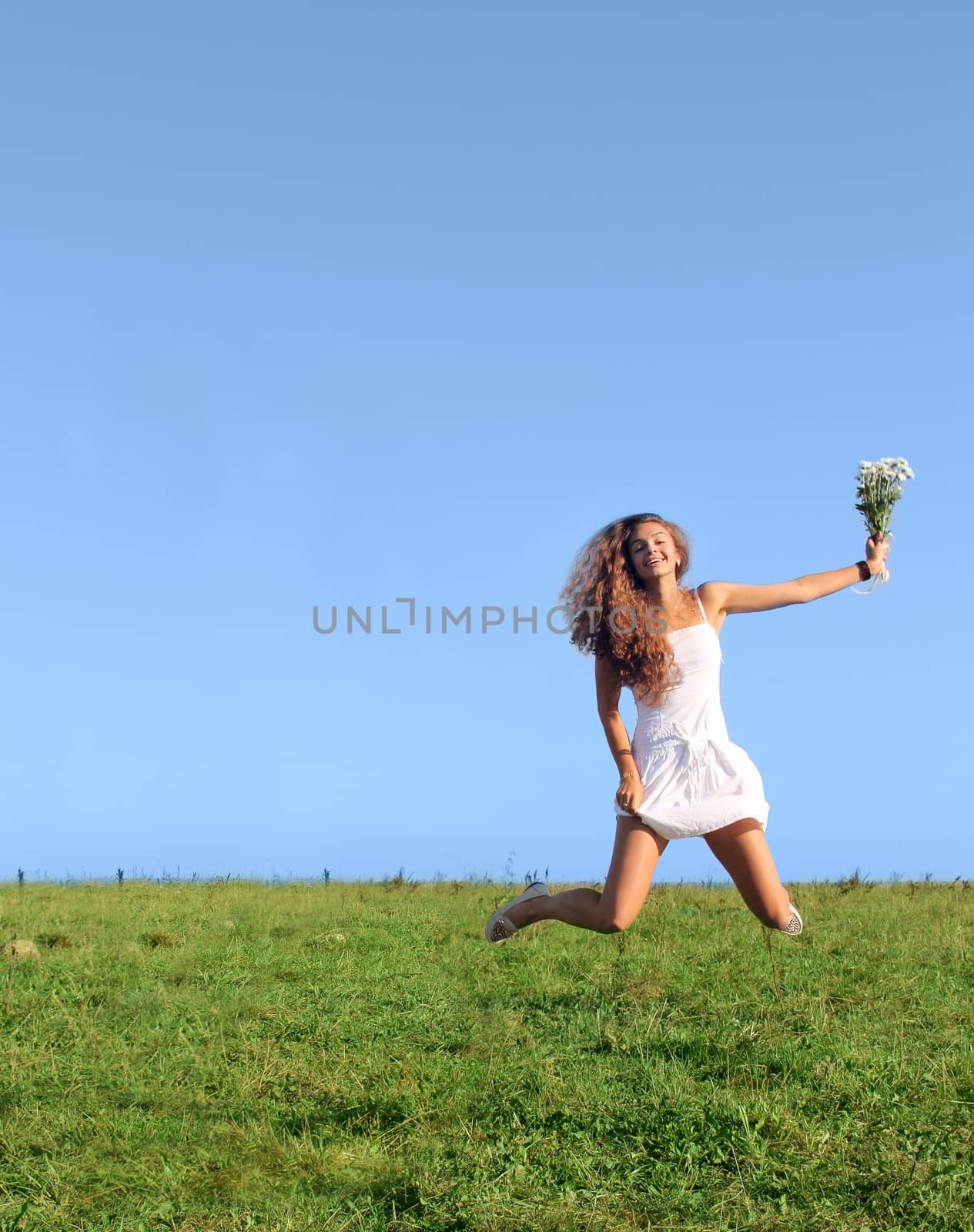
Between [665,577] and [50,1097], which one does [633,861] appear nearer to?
[665,577]

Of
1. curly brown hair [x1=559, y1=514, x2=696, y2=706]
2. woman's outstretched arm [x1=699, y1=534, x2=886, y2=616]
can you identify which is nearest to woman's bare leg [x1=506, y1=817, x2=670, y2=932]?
curly brown hair [x1=559, y1=514, x2=696, y2=706]

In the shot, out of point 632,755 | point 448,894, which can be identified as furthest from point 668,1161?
point 448,894

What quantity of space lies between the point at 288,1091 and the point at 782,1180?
9.13 feet

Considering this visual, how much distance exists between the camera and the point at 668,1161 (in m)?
5.12

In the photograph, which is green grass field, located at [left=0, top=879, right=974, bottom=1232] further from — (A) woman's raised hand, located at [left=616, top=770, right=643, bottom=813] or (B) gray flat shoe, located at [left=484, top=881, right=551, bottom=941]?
(A) woman's raised hand, located at [left=616, top=770, right=643, bottom=813]

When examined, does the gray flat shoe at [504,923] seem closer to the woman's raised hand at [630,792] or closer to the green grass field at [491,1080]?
the green grass field at [491,1080]

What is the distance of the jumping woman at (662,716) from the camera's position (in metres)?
6.96

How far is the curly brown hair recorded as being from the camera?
725 cm

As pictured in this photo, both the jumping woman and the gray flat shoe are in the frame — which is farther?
the gray flat shoe

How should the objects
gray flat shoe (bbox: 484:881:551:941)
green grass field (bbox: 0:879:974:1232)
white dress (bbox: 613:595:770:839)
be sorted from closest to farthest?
green grass field (bbox: 0:879:974:1232) → white dress (bbox: 613:595:770:839) → gray flat shoe (bbox: 484:881:551:941)

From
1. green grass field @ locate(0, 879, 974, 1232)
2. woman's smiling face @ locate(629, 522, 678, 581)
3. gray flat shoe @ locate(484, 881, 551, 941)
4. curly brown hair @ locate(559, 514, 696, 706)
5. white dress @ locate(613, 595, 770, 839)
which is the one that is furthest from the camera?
gray flat shoe @ locate(484, 881, 551, 941)

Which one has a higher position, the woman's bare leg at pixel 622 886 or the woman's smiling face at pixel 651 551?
the woman's smiling face at pixel 651 551

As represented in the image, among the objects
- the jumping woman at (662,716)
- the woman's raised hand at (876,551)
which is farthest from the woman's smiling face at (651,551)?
the woman's raised hand at (876,551)

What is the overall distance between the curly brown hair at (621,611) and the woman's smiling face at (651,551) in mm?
63
